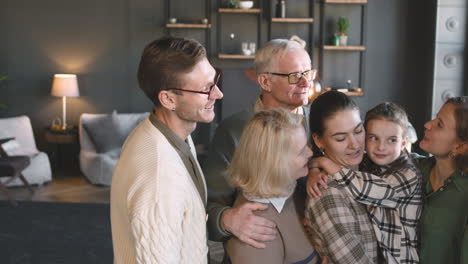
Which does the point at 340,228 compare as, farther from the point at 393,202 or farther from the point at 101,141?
the point at 101,141

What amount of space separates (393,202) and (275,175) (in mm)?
427

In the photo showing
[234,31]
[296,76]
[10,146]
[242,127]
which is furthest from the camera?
[234,31]

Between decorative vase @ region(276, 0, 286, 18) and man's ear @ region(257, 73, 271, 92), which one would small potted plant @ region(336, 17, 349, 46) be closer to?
decorative vase @ region(276, 0, 286, 18)

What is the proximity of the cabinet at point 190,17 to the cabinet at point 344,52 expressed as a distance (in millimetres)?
1634

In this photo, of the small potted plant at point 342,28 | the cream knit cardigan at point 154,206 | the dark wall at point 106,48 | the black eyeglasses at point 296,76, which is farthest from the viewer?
the dark wall at point 106,48

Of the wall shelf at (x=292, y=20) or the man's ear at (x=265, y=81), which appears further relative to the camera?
the wall shelf at (x=292, y=20)

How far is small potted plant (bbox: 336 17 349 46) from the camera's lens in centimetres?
716

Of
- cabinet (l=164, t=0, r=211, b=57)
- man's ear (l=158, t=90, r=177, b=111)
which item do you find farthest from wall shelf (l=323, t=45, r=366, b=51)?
man's ear (l=158, t=90, r=177, b=111)

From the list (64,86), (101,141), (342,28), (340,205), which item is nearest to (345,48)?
(342,28)

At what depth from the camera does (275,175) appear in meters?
1.64

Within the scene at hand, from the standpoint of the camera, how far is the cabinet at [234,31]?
291 inches

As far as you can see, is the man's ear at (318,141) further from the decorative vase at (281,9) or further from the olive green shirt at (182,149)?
the decorative vase at (281,9)

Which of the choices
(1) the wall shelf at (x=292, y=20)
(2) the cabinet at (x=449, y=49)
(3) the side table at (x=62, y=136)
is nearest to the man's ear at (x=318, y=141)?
(1) the wall shelf at (x=292, y=20)

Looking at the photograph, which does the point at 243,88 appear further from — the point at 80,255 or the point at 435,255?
the point at 435,255
